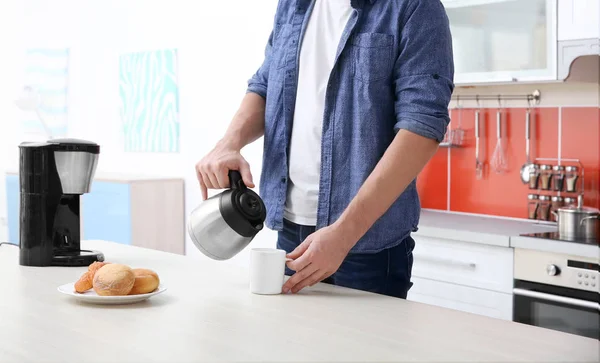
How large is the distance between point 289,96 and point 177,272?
1.55 feet

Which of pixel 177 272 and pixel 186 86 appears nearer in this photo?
pixel 177 272

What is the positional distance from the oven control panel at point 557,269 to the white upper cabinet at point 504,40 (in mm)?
699

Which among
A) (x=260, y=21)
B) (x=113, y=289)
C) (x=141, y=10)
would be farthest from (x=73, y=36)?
(x=113, y=289)

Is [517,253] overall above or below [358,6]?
below

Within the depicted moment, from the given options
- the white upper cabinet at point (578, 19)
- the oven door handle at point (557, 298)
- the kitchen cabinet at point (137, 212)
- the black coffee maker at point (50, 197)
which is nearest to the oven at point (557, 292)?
the oven door handle at point (557, 298)

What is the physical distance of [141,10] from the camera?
4.97 meters

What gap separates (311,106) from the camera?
175 cm

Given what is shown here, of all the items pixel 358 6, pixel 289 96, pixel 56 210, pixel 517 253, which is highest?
pixel 358 6

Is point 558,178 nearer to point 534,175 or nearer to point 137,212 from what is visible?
point 534,175

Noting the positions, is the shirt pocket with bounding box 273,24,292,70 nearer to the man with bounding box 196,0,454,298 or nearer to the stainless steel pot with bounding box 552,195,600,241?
the man with bounding box 196,0,454,298

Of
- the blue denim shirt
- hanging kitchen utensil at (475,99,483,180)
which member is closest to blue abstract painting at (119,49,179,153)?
hanging kitchen utensil at (475,99,483,180)

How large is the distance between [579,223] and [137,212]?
101 inches

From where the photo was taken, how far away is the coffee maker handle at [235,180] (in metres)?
1.50

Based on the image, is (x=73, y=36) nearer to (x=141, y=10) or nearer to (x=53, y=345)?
(x=141, y=10)
